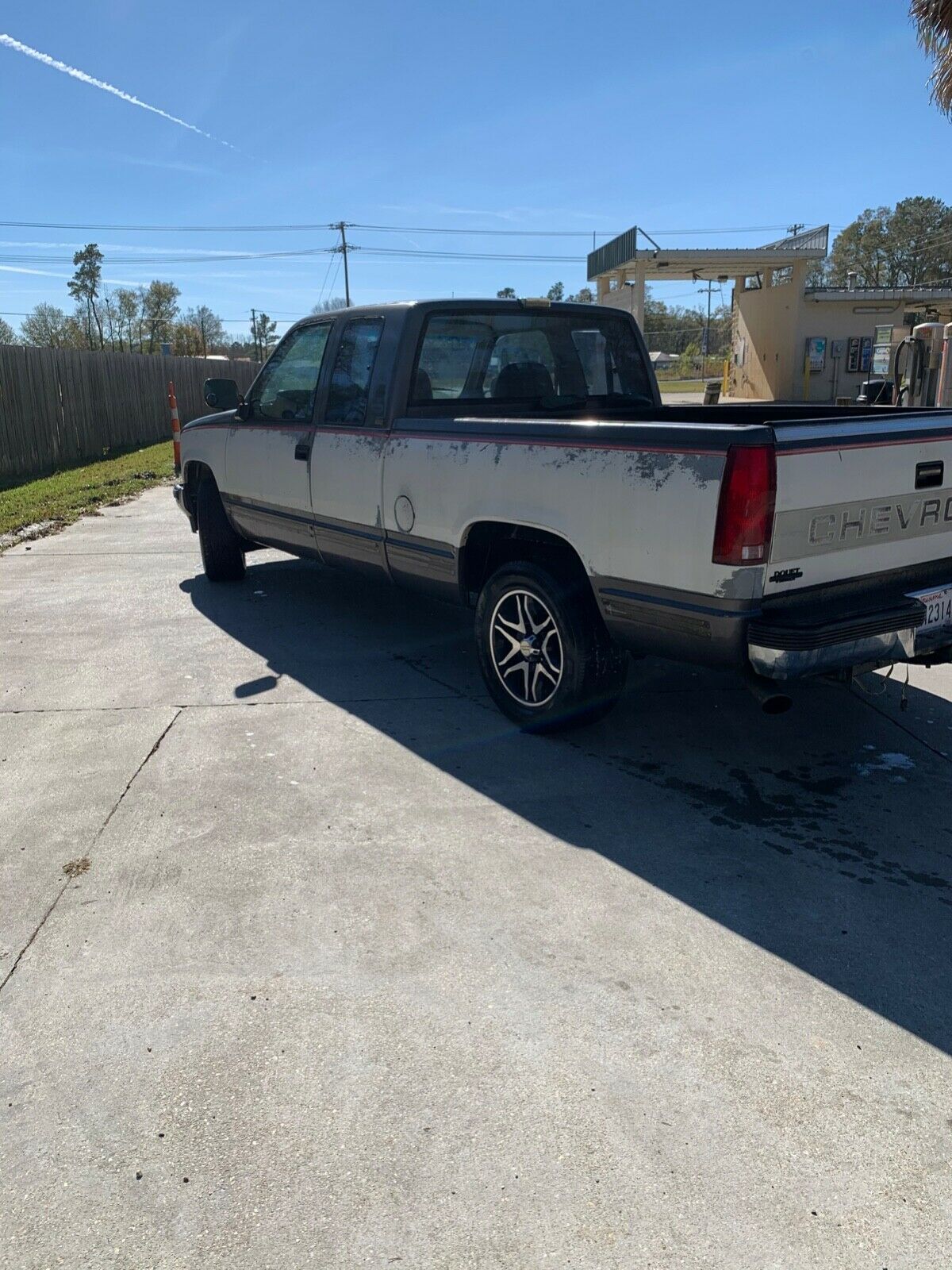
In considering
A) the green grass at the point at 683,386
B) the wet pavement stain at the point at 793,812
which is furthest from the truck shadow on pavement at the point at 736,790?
the green grass at the point at 683,386

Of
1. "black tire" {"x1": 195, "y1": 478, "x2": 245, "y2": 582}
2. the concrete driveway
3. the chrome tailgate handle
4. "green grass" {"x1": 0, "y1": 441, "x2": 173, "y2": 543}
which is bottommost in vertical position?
the concrete driveway

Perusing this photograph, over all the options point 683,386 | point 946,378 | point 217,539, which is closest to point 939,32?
point 946,378

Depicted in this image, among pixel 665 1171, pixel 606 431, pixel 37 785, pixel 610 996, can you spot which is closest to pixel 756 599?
pixel 606 431

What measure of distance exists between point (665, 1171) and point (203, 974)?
144cm

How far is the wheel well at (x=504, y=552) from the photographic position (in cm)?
443

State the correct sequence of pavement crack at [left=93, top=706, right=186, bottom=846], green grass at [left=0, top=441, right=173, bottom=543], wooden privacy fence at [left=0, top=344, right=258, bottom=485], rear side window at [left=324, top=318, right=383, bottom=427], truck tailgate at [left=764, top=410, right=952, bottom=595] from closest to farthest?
truck tailgate at [left=764, top=410, right=952, bottom=595] → pavement crack at [left=93, top=706, right=186, bottom=846] → rear side window at [left=324, top=318, right=383, bottom=427] → green grass at [left=0, top=441, right=173, bottom=543] → wooden privacy fence at [left=0, top=344, right=258, bottom=485]

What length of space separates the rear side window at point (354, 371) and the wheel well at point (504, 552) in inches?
45.9

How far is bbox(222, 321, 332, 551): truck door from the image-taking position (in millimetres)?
6133

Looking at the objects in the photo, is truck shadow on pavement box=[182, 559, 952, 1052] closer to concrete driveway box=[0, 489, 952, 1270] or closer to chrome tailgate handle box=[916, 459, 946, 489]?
concrete driveway box=[0, 489, 952, 1270]

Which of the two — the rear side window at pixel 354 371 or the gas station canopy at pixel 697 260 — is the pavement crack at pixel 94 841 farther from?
the gas station canopy at pixel 697 260

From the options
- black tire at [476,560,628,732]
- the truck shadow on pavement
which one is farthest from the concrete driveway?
black tire at [476,560,628,732]

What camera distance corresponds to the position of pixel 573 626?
170 inches

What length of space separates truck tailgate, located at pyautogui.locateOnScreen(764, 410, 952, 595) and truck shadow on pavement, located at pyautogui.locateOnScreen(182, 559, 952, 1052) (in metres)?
0.91

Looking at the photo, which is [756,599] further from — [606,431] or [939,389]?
[939,389]
